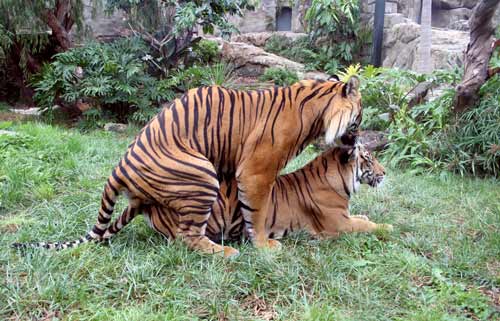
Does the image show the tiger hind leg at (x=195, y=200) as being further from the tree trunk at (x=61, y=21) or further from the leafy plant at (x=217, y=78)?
the tree trunk at (x=61, y=21)

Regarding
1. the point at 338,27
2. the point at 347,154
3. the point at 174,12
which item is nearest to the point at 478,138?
the point at 347,154

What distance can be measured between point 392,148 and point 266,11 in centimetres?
1376

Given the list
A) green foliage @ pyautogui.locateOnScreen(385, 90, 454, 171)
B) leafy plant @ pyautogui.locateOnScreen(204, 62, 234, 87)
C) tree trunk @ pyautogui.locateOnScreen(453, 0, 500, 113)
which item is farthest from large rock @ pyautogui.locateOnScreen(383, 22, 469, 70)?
tree trunk @ pyautogui.locateOnScreen(453, 0, 500, 113)

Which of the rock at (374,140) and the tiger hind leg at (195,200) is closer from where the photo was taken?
the tiger hind leg at (195,200)

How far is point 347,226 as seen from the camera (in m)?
4.16

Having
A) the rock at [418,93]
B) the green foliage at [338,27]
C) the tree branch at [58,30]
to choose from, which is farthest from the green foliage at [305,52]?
the tree branch at [58,30]

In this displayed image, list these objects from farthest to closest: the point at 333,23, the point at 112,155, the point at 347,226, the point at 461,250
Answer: the point at 333,23
the point at 112,155
the point at 347,226
the point at 461,250

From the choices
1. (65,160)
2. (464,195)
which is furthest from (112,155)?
(464,195)

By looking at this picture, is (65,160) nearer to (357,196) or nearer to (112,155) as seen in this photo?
(112,155)

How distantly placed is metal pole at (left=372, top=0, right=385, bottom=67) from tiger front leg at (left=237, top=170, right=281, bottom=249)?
1070 centimetres

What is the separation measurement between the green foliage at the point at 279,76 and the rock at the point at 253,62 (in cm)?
85

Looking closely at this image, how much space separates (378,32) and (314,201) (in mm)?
10533

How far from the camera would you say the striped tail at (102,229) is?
3.58 meters

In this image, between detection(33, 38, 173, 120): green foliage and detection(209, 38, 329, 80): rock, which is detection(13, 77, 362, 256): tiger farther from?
detection(209, 38, 329, 80): rock
